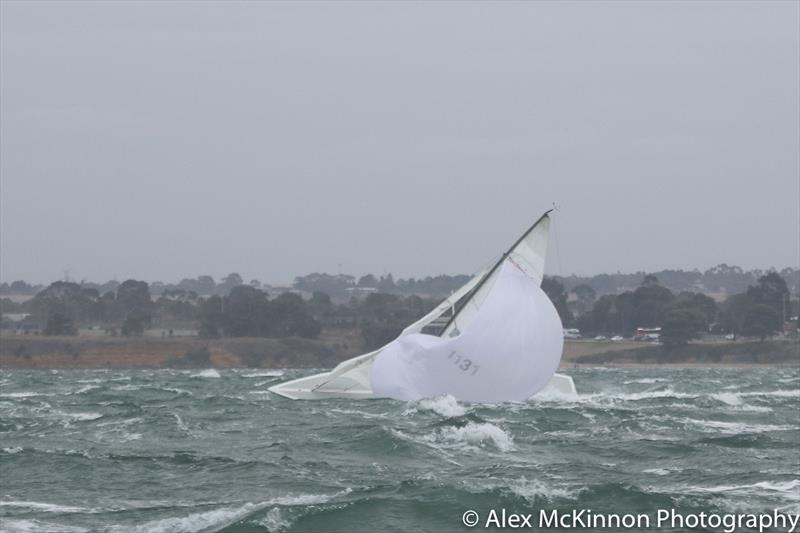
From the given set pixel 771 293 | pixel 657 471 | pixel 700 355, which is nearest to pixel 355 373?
pixel 657 471

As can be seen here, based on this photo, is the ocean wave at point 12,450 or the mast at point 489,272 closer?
the ocean wave at point 12,450

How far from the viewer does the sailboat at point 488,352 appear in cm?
3191

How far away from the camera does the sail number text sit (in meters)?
32.1

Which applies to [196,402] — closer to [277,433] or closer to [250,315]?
[277,433]

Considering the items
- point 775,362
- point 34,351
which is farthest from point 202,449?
point 775,362

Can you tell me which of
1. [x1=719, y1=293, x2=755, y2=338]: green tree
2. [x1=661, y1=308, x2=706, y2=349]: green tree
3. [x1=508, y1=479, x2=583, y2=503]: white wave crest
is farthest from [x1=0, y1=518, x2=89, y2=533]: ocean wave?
[x1=719, y1=293, x2=755, y2=338]: green tree

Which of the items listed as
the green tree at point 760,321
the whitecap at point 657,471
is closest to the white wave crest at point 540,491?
the whitecap at point 657,471

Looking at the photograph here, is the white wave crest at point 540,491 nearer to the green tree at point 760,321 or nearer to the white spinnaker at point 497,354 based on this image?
the white spinnaker at point 497,354

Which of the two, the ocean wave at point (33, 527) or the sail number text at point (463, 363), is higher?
the sail number text at point (463, 363)

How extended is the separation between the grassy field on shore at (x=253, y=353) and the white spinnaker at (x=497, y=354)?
70662 mm

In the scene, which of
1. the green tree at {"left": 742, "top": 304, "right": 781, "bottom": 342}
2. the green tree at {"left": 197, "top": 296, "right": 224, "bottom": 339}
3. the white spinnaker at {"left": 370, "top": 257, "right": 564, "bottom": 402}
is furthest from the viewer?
the green tree at {"left": 197, "top": 296, "right": 224, "bottom": 339}

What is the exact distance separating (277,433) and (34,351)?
3158 inches

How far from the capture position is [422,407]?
3122cm

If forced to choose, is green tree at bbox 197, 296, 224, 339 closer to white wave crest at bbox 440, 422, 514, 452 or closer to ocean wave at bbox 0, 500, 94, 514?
white wave crest at bbox 440, 422, 514, 452
